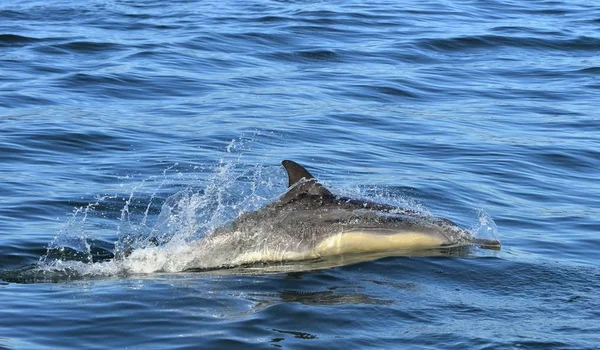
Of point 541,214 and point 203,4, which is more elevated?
point 203,4

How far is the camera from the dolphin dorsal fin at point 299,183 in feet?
33.2

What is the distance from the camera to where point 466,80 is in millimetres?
21422

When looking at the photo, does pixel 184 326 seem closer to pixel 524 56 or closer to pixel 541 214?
pixel 541 214

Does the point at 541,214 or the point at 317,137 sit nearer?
the point at 541,214

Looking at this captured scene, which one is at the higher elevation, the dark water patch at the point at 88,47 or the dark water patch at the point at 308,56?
the dark water patch at the point at 88,47

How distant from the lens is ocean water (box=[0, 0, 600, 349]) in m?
8.88

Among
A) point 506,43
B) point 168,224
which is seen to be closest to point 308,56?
point 506,43

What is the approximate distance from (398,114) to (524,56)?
6.63m

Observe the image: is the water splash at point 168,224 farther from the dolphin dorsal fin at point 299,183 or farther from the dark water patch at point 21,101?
the dark water patch at point 21,101

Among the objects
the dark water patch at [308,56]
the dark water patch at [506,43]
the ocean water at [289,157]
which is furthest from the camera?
the dark water patch at [506,43]

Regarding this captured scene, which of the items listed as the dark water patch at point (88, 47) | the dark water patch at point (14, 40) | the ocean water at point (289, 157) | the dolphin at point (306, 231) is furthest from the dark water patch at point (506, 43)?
the dolphin at point (306, 231)

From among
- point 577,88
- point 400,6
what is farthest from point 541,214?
point 400,6

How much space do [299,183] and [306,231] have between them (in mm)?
443

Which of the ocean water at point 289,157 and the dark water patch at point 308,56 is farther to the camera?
the dark water patch at point 308,56
